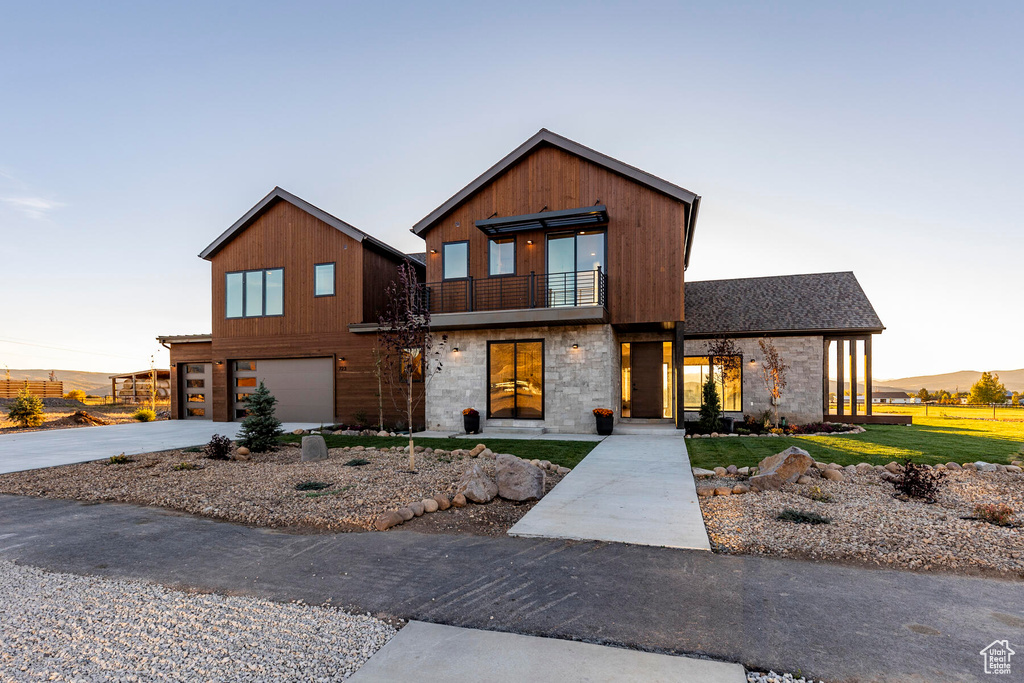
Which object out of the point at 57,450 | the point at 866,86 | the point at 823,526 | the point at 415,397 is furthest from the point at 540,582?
the point at 866,86

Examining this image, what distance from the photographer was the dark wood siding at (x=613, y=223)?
41.7 ft

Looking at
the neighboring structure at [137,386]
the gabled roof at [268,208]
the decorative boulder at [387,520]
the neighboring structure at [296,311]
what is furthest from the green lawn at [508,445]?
the neighboring structure at [137,386]

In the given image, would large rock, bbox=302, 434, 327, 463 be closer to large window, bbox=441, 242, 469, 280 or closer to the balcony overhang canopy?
large window, bbox=441, 242, 469, 280

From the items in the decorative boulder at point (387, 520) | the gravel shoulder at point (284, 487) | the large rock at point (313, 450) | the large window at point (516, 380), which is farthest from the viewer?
the large window at point (516, 380)

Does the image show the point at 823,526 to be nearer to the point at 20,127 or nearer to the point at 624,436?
the point at 624,436

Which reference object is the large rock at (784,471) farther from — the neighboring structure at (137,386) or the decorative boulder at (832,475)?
the neighboring structure at (137,386)

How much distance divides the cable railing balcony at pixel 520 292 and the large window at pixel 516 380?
1.22 meters

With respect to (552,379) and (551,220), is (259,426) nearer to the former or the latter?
(552,379)

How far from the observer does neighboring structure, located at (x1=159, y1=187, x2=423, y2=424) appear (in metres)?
16.4

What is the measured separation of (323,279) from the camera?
16.8m

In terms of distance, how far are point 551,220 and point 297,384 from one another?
11.2 m

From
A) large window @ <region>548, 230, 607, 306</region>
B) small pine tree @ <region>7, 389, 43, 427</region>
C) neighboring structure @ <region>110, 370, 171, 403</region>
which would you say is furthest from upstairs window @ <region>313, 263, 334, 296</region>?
neighboring structure @ <region>110, 370, 171, 403</region>

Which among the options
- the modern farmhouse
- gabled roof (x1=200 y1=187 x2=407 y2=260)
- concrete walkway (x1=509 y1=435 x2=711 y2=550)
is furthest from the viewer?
gabled roof (x1=200 y1=187 x2=407 y2=260)

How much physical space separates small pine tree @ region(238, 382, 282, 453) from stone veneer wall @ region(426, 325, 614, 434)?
4606mm
